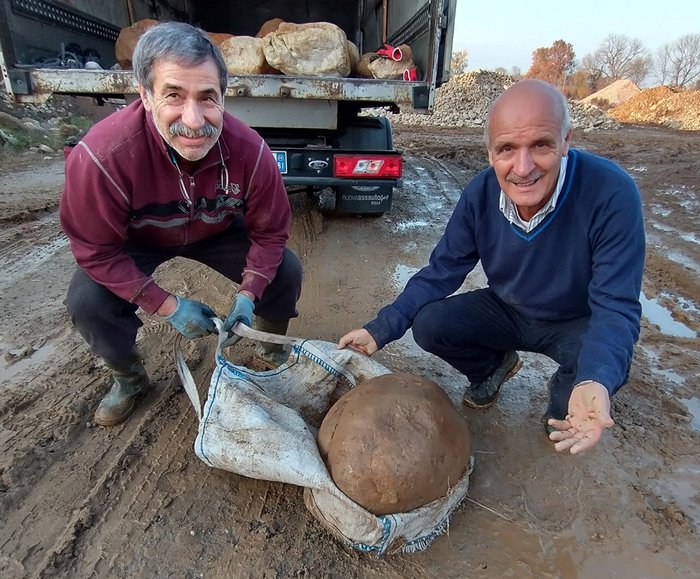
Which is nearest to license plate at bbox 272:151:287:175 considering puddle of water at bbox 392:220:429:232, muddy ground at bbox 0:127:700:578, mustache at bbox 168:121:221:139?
muddy ground at bbox 0:127:700:578

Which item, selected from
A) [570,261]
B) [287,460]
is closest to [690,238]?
[570,261]

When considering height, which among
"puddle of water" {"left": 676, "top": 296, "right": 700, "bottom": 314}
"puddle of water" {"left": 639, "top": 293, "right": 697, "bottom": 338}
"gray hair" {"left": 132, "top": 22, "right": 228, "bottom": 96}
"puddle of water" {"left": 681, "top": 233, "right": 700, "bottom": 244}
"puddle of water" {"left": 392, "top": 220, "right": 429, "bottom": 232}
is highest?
"gray hair" {"left": 132, "top": 22, "right": 228, "bottom": 96}

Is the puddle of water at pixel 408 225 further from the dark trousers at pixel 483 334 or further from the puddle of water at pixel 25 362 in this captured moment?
the puddle of water at pixel 25 362

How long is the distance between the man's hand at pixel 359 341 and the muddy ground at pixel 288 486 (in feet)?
2.09

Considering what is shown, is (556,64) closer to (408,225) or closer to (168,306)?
(408,225)

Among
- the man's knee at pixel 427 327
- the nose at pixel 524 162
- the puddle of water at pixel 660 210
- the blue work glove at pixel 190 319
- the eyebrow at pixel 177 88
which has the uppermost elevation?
the eyebrow at pixel 177 88

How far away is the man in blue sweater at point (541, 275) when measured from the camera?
1750 millimetres

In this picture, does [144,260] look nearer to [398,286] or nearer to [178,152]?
[178,152]

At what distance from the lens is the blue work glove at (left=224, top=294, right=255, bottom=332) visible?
2221mm

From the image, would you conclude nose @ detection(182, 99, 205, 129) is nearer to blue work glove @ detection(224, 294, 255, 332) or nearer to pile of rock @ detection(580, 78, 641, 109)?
blue work glove @ detection(224, 294, 255, 332)

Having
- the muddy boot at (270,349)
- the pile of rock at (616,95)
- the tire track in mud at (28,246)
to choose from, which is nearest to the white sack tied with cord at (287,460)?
the muddy boot at (270,349)

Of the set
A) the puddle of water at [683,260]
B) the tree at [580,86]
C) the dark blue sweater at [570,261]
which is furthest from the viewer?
the tree at [580,86]

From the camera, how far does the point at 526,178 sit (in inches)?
73.4

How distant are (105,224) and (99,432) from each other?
993 millimetres
